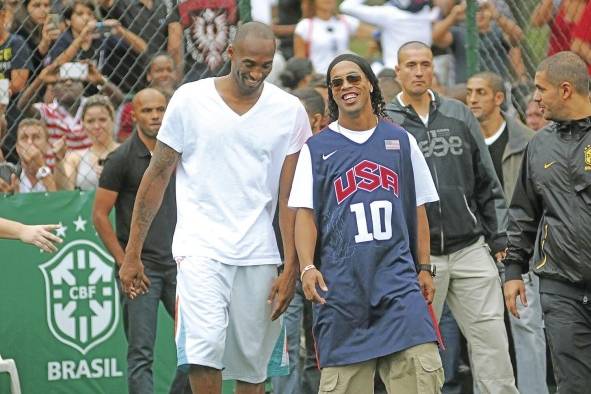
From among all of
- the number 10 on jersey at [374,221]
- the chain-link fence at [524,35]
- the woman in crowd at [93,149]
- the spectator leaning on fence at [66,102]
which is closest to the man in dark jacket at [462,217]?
the number 10 on jersey at [374,221]

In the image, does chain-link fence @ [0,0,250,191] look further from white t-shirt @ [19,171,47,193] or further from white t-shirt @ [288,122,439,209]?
white t-shirt @ [288,122,439,209]

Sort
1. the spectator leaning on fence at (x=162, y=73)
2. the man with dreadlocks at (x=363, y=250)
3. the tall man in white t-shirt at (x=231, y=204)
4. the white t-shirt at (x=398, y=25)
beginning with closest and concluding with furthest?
the man with dreadlocks at (x=363, y=250)
the tall man in white t-shirt at (x=231, y=204)
the spectator leaning on fence at (x=162, y=73)
the white t-shirt at (x=398, y=25)

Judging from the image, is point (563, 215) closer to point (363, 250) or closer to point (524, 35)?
point (363, 250)

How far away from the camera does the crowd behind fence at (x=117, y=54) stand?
9.56 m

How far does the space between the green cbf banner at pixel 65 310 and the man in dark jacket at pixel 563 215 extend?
3.63m

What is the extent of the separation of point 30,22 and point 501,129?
11.7ft

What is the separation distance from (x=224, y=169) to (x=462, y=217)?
6.52 feet

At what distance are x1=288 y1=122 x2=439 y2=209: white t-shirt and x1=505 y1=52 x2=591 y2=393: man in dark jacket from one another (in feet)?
2.06

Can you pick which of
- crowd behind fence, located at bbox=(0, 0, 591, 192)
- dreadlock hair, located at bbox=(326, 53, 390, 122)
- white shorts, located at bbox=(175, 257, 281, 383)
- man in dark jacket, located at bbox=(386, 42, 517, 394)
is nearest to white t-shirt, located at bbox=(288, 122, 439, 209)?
dreadlock hair, located at bbox=(326, 53, 390, 122)

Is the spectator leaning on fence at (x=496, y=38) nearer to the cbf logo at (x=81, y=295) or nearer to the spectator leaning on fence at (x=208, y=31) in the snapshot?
the spectator leaning on fence at (x=208, y=31)

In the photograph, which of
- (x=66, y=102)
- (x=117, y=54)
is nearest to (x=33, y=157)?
(x=66, y=102)

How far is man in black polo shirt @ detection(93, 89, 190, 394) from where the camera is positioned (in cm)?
841

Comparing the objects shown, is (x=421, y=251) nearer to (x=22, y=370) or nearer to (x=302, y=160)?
(x=302, y=160)

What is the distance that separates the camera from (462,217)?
784 centimetres
